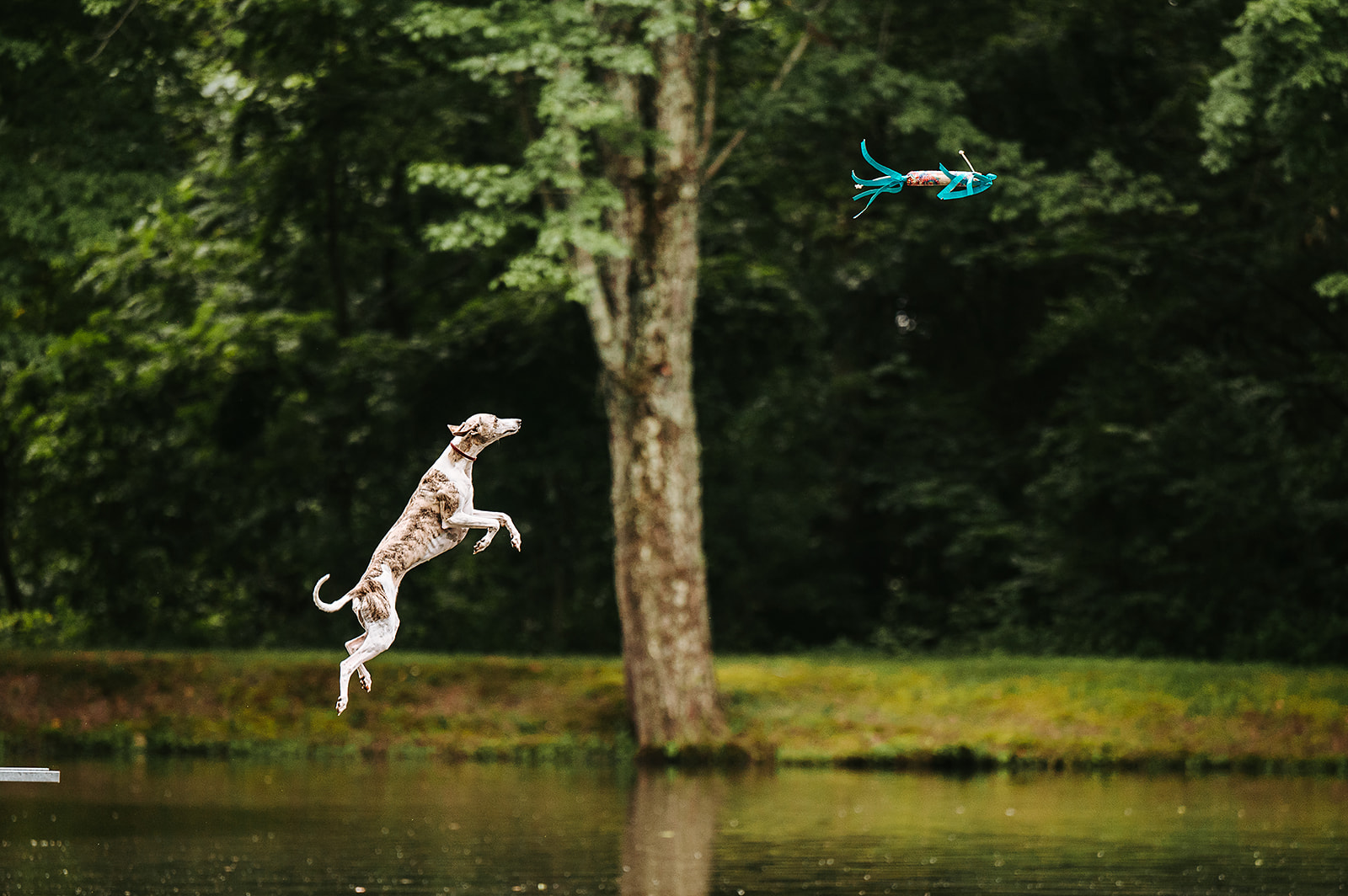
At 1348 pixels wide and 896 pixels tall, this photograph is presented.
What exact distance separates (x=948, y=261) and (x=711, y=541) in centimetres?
783

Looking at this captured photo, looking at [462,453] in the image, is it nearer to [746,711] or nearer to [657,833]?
[657,833]

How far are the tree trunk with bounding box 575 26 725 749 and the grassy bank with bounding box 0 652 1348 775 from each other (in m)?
1.72

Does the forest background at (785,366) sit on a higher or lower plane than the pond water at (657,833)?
higher

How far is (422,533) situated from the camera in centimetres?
496

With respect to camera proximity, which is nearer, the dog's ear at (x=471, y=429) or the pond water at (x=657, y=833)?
the dog's ear at (x=471, y=429)

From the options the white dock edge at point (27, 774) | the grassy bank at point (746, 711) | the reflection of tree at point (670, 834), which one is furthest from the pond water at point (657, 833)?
the white dock edge at point (27, 774)

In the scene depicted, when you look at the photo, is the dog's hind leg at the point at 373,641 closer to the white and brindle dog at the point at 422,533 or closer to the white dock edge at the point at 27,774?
the white and brindle dog at the point at 422,533

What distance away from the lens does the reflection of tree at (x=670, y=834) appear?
15945 millimetres

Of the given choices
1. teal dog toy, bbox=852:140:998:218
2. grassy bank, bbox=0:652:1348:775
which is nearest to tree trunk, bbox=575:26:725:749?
grassy bank, bbox=0:652:1348:775

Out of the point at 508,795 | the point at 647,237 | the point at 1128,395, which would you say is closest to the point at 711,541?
the point at 1128,395

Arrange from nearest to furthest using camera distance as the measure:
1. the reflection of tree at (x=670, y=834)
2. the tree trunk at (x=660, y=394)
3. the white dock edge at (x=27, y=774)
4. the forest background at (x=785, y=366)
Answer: the white dock edge at (x=27, y=774)
the reflection of tree at (x=670, y=834)
the tree trunk at (x=660, y=394)
the forest background at (x=785, y=366)

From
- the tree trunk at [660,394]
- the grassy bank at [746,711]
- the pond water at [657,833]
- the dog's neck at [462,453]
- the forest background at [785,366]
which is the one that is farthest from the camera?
the forest background at [785,366]

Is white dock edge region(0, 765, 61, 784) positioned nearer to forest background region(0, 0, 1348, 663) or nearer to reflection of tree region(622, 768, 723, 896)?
reflection of tree region(622, 768, 723, 896)

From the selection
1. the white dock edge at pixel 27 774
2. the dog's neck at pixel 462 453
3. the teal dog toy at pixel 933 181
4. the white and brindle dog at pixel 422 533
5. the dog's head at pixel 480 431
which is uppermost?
the teal dog toy at pixel 933 181
